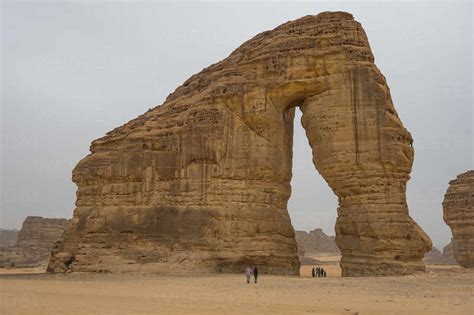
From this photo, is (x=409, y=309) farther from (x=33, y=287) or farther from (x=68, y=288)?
(x=33, y=287)

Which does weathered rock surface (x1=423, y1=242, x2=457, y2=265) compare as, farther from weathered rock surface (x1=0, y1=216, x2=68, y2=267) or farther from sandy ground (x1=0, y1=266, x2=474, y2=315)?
weathered rock surface (x1=0, y1=216, x2=68, y2=267)

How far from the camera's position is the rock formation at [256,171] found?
28109mm

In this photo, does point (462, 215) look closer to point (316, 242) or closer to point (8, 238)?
point (316, 242)

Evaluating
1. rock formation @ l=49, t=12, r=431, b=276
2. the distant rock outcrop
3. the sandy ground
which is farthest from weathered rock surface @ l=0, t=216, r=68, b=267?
the sandy ground

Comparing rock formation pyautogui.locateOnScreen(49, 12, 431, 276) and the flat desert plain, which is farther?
rock formation pyautogui.locateOnScreen(49, 12, 431, 276)

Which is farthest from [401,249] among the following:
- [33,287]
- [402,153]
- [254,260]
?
[33,287]

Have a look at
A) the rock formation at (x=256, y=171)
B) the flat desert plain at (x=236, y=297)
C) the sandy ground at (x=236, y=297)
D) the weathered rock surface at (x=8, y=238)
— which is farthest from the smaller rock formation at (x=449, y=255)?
the weathered rock surface at (x=8, y=238)

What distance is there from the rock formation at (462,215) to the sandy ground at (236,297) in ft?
73.4

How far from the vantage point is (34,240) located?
218 feet

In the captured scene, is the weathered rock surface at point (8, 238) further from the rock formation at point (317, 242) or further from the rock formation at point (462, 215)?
the rock formation at point (462, 215)

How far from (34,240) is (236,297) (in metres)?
57.3

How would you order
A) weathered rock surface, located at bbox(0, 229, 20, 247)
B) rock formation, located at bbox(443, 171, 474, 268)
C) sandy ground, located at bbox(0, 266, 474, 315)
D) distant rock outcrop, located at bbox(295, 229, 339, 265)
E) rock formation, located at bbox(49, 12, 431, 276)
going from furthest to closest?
weathered rock surface, located at bbox(0, 229, 20, 247) < distant rock outcrop, located at bbox(295, 229, 339, 265) < rock formation, located at bbox(443, 171, 474, 268) < rock formation, located at bbox(49, 12, 431, 276) < sandy ground, located at bbox(0, 266, 474, 315)

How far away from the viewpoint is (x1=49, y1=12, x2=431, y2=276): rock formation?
28.1m

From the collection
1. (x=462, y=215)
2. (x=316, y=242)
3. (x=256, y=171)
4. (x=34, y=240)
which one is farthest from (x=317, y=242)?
(x=256, y=171)
